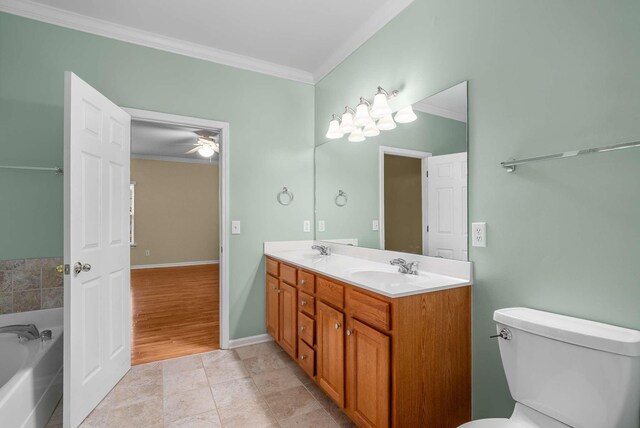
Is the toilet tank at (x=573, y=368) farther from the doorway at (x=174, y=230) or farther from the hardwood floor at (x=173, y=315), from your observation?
the doorway at (x=174, y=230)

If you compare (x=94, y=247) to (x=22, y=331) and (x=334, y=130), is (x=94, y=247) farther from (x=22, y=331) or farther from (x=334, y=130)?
(x=334, y=130)

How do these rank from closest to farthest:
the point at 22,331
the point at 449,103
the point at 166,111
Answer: the point at 449,103 < the point at 22,331 < the point at 166,111

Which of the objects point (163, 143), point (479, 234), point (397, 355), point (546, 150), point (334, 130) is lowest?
point (397, 355)

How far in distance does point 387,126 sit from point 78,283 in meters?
2.15

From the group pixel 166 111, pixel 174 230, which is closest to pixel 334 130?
pixel 166 111

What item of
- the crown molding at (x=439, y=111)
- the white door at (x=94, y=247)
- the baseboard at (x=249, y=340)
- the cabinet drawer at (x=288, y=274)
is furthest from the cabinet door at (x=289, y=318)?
the crown molding at (x=439, y=111)

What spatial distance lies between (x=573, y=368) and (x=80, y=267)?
2.37m

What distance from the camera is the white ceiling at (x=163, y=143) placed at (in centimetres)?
480

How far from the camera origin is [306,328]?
6.95 feet

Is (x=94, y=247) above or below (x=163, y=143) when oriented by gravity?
below

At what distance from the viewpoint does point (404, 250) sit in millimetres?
2055

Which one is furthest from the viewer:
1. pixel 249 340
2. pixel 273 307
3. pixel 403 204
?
pixel 249 340

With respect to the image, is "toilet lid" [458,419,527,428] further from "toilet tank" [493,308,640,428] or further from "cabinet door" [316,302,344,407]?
"cabinet door" [316,302,344,407]

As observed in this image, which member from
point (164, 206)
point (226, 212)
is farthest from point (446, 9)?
point (164, 206)
